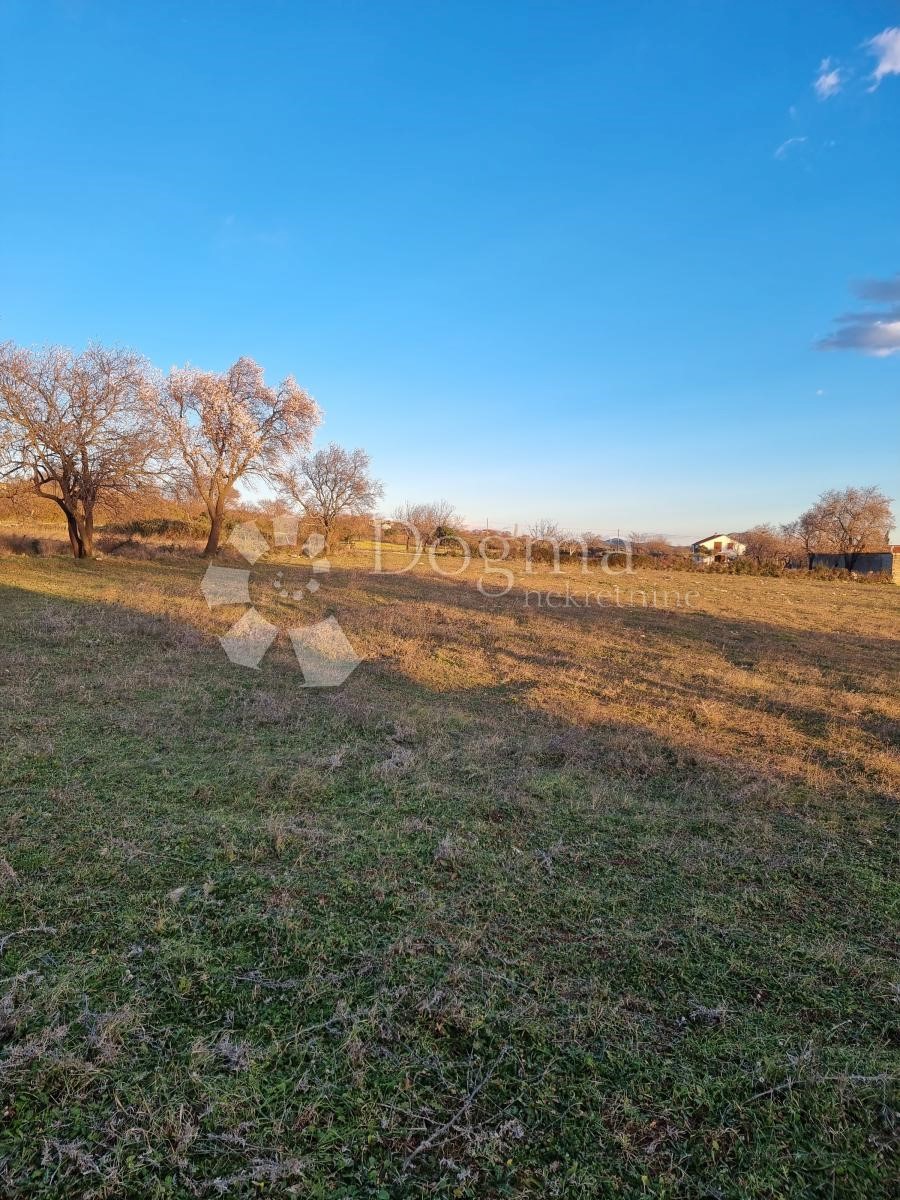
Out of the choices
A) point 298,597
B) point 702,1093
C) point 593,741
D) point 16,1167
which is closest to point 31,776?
point 16,1167

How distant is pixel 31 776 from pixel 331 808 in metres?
2.38

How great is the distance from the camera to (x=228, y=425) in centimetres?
2400

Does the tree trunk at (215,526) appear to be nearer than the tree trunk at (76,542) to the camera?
No

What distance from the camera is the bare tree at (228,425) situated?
2333 centimetres

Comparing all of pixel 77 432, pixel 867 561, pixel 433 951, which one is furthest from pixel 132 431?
pixel 867 561

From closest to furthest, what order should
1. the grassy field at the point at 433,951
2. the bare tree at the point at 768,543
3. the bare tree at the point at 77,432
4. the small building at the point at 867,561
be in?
the grassy field at the point at 433,951
the bare tree at the point at 77,432
the small building at the point at 867,561
the bare tree at the point at 768,543

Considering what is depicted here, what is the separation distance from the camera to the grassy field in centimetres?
179

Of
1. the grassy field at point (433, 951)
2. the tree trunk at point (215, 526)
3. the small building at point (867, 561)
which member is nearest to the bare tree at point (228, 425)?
the tree trunk at point (215, 526)

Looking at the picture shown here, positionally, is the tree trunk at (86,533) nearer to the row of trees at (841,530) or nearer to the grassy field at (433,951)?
the grassy field at (433,951)

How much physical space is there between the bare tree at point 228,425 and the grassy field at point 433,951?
1906 cm

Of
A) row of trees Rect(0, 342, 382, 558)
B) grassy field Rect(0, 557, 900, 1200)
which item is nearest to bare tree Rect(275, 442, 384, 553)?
row of trees Rect(0, 342, 382, 558)

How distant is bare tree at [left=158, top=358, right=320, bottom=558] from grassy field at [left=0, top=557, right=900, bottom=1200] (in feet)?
62.5

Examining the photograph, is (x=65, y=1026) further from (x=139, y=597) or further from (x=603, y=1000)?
(x=139, y=597)

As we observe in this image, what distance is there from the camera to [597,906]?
3182mm
